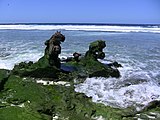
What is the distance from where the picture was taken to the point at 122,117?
944 centimetres

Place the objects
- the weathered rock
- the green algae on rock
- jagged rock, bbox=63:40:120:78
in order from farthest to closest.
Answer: jagged rock, bbox=63:40:120:78, the weathered rock, the green algae on rock

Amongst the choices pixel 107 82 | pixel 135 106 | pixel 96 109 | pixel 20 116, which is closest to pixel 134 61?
pixel 107 82

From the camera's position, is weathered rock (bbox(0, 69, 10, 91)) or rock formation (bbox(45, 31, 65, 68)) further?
rock formation (bbox(45, 31, 65, 68))

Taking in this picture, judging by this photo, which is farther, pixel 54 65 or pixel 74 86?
pixel 54 65

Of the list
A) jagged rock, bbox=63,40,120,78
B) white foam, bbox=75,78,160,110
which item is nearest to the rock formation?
jagged rock, bbox=63,40,120,78

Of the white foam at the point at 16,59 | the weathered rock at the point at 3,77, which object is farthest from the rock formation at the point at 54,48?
the white foam at the point at 16,59

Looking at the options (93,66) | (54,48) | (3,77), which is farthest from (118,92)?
(3,77)

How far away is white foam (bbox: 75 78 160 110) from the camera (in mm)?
11336

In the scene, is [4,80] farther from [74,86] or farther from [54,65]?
[54,65]

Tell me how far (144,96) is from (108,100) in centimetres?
166

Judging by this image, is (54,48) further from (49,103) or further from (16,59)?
(16,59)

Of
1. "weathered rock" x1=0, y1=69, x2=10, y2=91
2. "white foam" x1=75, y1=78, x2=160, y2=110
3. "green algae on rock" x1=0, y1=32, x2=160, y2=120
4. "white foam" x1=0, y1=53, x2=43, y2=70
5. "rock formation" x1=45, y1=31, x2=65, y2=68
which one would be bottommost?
"white foam" x1=0, y1=53, x2=43, y2=70

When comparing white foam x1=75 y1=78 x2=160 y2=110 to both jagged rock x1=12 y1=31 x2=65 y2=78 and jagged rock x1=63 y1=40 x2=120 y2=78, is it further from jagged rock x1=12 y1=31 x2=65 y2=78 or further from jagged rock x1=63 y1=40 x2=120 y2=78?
jagged rock x1=12 y1=31 x2=65 y2=78

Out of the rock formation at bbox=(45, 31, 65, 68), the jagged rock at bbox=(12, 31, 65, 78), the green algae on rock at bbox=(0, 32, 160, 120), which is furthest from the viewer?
the rock formation at bbox=(45, 31, 65, 68)
